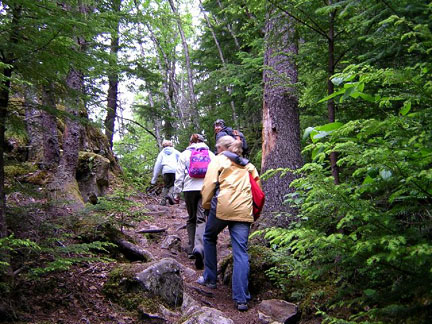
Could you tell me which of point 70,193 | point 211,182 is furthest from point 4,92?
point 70,193

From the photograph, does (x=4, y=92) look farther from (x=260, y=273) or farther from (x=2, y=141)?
(x=260, y=273)

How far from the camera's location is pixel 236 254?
448 centimetres

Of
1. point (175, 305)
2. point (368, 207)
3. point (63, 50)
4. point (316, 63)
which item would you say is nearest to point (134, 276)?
point (175, 305)

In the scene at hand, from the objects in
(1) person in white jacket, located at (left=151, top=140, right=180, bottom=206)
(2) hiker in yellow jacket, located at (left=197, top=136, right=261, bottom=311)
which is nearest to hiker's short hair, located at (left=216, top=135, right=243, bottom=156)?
(2) hiker in yellow jacket, located at (left=197, top=136, right=261, bottom=311)

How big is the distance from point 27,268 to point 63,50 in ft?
8.20

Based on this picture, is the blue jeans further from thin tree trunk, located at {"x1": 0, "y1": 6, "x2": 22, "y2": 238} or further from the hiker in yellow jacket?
thin tree trunk, located at {"x1": 0, "y1": 6, "x2": 22, "y2": 238}

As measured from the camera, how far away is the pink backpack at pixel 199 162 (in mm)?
6000

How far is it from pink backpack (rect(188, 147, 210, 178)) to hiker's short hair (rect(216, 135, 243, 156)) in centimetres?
113

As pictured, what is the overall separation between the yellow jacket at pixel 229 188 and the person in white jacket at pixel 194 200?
129cm

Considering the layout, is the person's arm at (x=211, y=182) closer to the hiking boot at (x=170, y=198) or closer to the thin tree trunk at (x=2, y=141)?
the thin tree trunk at (x=2, y=141)

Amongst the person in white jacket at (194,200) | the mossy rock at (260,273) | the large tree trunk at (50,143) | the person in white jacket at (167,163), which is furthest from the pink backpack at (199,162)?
the person in white jacket at (167,163)

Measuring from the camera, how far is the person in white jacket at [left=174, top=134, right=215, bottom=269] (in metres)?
5.98

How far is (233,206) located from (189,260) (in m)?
2.76

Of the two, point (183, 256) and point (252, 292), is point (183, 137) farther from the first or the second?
point (252, 292)
